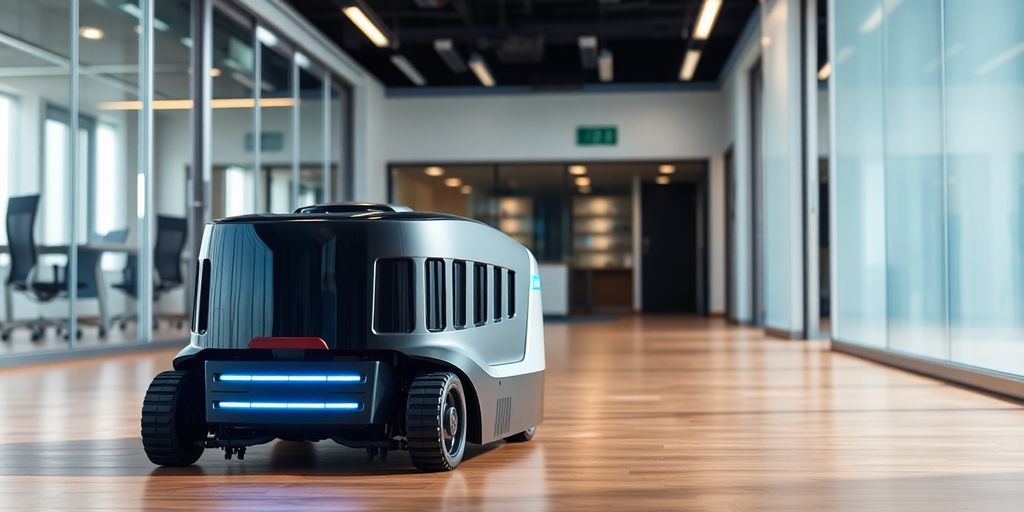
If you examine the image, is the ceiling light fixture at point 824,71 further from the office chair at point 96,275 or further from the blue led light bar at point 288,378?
the blue led light bar at point 288,378

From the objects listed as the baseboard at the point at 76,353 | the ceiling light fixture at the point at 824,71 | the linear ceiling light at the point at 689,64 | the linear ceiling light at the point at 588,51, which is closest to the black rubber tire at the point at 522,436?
the baseboard at the point at 76,353

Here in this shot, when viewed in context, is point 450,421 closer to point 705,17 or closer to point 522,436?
point 522,436

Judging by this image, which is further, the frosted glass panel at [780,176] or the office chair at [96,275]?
the frosted glass panel at [780,176]

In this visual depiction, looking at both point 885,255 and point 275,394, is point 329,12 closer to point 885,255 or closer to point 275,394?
point 885,255

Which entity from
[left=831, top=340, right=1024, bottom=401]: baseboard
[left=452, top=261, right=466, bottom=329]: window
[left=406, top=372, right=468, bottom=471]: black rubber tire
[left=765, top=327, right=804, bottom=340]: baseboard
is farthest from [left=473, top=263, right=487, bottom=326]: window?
[left=765, top=327, right=804, bottom=340]: baseboard

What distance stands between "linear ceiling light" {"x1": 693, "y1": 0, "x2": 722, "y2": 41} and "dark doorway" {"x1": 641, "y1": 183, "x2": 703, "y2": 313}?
645 centimetres

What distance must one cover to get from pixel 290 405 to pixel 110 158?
5.42 meters

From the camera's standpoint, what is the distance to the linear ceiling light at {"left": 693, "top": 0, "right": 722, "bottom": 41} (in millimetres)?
8812

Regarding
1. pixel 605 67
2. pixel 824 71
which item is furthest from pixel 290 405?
pixel 605 67

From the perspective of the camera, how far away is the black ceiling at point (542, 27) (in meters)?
10.0

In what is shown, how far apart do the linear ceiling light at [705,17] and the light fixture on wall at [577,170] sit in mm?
4178

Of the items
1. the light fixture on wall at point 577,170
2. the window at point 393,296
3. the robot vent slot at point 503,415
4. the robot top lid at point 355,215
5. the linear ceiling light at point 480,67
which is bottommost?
the robot vent slot at point 503,415

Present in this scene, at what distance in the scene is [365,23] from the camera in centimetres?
929

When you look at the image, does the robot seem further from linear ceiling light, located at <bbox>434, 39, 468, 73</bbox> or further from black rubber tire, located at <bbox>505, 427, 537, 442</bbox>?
linear ceiling light, located at <bbox>434, 39, 468, 73</bbox>
